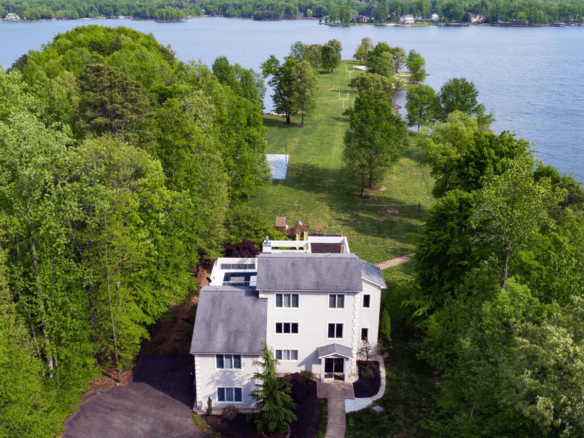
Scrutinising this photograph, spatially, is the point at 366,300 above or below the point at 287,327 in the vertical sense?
above

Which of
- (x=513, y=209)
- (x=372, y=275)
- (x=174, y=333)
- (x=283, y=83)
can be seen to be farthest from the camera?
(x=283, y=83)

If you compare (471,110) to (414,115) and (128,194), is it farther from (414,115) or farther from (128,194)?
(128,194)

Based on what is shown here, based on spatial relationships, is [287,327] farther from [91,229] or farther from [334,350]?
[91,229]

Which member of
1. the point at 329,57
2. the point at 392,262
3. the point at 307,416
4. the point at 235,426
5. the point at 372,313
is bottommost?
the point at 235,426

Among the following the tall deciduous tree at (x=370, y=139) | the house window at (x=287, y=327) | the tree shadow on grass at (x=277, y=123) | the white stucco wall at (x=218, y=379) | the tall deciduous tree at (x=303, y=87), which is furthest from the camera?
the tree shadow on grass at (x=277, y=123)

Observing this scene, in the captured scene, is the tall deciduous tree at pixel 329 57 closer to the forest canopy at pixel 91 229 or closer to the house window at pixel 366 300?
the forest canopy at pixel 91 229

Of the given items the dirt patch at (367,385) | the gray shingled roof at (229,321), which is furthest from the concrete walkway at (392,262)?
the gray shingled roof at (229,321)

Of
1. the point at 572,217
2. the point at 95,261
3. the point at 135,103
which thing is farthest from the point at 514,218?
the point at 135,103

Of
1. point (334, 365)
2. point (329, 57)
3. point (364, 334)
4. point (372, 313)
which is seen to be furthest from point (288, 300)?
point (329, 57)
